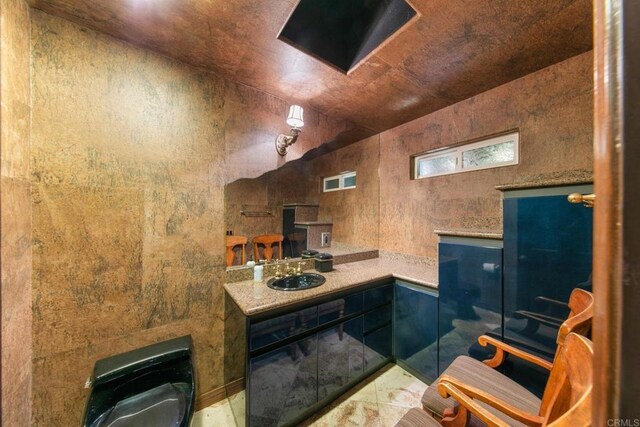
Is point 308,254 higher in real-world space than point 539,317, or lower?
higher

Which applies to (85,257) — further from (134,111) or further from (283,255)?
(283,255)

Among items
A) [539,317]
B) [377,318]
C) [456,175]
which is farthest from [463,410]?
[456,175]

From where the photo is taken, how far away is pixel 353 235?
10.2 ft

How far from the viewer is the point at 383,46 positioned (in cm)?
147

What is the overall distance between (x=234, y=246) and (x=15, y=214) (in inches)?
49.3

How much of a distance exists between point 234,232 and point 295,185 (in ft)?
3.35

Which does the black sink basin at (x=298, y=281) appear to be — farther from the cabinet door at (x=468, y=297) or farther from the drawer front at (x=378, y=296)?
the cabinet door at (x=468, y=297)

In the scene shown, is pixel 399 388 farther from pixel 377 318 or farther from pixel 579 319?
pixel 579 319

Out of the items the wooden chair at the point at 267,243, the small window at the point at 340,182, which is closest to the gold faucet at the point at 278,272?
the wooden chair at the point at 267,243

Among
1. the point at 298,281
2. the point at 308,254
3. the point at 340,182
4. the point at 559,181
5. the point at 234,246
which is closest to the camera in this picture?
the point at 559,181

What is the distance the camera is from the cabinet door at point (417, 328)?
1.82 metres

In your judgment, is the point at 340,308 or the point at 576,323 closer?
the point at 576,323

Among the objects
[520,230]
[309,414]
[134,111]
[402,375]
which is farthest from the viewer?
[402,375]

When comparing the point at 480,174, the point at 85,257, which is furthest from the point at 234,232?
the point at 480,174
